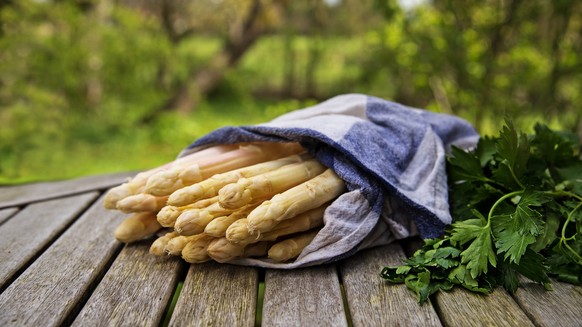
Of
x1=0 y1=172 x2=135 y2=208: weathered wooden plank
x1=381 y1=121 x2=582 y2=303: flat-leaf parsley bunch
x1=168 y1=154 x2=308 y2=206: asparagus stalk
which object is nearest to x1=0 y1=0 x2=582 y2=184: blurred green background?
x1=0 y1=172 x2=135 y2=208: weathered wooden plank

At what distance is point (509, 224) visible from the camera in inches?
→ 61.7

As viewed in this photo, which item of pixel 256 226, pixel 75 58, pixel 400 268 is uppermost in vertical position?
pixel 256 226

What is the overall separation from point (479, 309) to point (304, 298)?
47cm

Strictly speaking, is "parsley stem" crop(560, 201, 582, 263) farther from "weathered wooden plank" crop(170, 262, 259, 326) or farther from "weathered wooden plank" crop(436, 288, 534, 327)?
"weathered wooden plank" crop(170, 262, 259, 326)

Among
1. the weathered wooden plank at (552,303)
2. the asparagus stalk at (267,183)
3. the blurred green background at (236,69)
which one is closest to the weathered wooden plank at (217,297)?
the asparagus stalk at (267,183)

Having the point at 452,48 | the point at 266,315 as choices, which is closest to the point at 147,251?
the point at 266,315

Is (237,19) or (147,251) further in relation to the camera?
(237,19)

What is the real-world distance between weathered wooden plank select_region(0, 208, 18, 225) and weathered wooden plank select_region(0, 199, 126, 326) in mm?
338

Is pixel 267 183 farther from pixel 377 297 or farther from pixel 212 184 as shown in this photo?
pixel 377 297

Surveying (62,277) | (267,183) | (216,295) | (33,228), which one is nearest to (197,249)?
(216,295)

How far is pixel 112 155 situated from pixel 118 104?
0.80 metres

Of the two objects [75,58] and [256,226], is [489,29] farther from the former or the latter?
[75,58]

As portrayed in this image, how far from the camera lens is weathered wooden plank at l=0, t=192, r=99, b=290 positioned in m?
1.75

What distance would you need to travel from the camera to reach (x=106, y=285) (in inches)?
61.1
